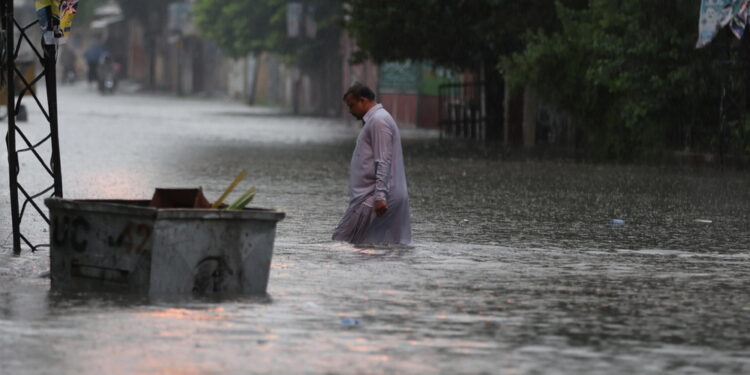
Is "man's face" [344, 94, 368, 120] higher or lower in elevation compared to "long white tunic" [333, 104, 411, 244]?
higher

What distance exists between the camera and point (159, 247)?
10258 millimetres

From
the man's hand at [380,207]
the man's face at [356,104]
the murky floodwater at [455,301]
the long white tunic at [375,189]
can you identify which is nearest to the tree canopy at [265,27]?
the murky floodwater at [455,301]

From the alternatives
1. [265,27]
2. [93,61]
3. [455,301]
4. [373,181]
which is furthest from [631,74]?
[93,61]

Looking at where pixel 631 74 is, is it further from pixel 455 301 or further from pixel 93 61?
pixel 93 61

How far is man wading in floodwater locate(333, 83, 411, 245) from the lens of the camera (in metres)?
14.0

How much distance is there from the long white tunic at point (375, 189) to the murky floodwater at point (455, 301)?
0.24 meters

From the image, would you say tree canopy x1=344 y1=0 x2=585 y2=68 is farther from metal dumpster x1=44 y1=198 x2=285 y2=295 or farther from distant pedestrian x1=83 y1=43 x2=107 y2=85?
distant pedestrian x1=83 y1=43 x2=107 y2=85

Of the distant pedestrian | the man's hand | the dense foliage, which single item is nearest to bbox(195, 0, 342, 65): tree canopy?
the dense foliage

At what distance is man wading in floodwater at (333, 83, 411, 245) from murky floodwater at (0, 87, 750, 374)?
0.25m

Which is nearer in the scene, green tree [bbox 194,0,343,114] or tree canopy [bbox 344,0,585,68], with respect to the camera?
tree canopy [bbox 344,0,585,68]

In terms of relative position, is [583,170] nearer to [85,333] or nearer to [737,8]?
[737,8]

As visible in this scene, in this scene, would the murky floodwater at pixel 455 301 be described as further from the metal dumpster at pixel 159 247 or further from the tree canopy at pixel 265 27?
the tree canopy at pixel 265 27

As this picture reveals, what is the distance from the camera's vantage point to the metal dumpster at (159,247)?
405 inches

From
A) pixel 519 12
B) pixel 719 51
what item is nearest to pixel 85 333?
pixel 719 51
